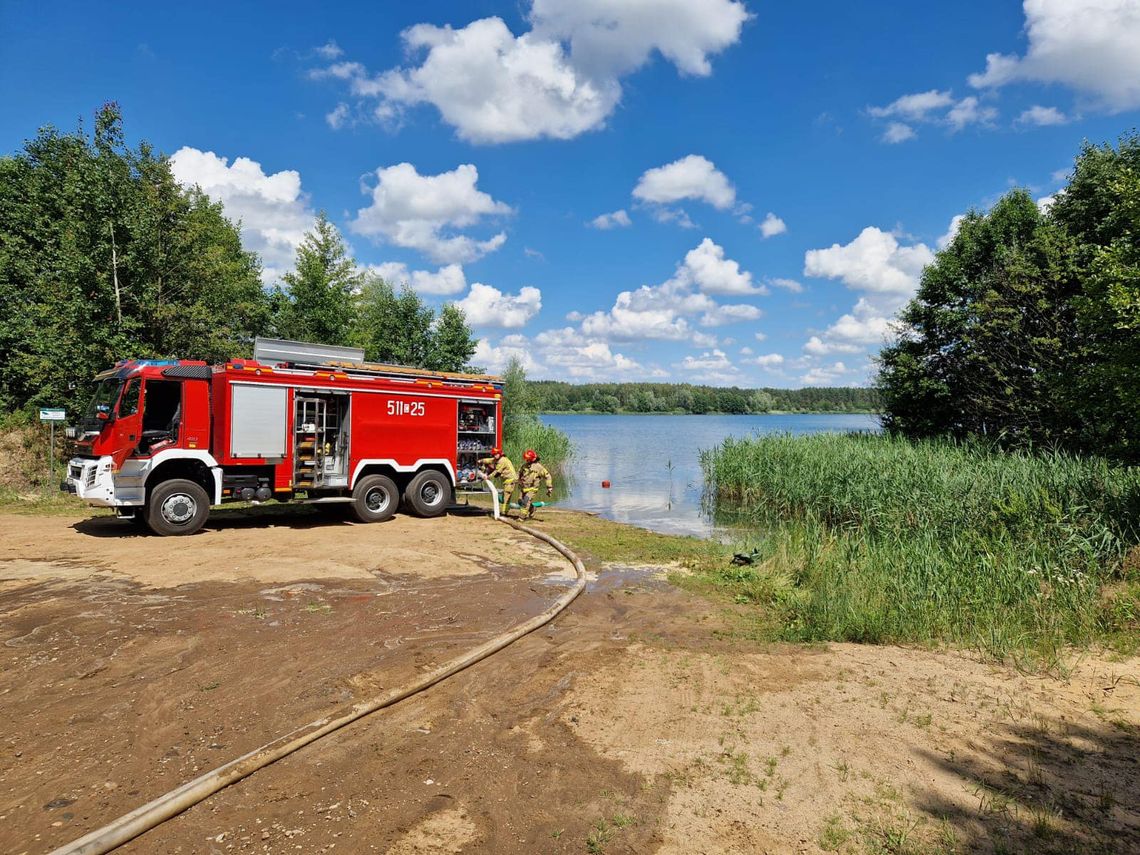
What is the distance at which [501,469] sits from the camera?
15500 millimetres

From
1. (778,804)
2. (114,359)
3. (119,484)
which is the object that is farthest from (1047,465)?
(114,359)

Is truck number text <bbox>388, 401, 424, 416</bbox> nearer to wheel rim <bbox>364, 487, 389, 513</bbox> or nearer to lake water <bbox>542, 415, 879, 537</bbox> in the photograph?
wheel rim <bbox>364, 487, 389, 513</bbox>

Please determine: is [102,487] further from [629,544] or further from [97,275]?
[97,275]

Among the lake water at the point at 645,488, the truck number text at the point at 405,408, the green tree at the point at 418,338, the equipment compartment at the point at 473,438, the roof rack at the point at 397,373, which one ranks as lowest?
the lake water at the point at 645,488

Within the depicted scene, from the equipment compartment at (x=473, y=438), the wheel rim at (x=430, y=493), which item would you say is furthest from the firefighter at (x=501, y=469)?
the wheel rim at (x=430, y=493)

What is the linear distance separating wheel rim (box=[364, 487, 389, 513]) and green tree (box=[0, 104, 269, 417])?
1048 centimetres

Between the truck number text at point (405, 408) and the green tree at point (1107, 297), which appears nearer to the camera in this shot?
the green tree at point (1107, 297)

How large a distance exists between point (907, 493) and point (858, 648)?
7.66 meters

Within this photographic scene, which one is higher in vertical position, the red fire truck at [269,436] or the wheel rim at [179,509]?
the red fire truck at [269,436]

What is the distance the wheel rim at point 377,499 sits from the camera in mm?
14008

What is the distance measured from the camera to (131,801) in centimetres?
369

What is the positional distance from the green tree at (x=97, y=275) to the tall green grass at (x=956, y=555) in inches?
743

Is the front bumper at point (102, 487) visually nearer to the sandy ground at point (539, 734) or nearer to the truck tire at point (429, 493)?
the sandy ground at point (539, 734)

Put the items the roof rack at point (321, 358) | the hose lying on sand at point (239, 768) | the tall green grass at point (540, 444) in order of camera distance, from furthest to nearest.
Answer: the tall green grass at point (540, 444), the roof rack at point (321, 358), the hose lying on sand at point (239, 768)
